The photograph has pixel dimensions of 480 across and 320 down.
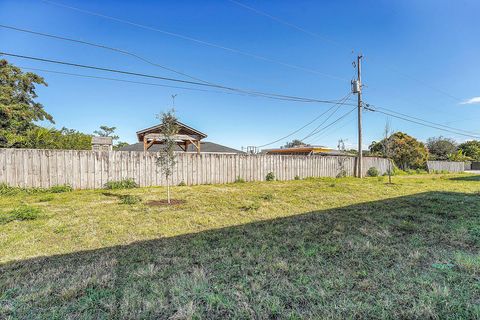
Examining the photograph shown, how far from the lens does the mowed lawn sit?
5.90ft

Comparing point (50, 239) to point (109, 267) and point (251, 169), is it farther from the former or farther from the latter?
point (251, 169)

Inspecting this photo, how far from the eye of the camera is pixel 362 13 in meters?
9.53

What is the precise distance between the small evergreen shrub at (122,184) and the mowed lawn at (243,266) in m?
4.30

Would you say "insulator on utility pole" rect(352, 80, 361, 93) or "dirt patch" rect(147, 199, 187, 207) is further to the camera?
"insulator on utility pole" rect(352, 80, 361, 93)

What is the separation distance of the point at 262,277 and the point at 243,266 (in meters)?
0.33

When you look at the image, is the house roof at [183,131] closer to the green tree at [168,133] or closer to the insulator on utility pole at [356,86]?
the green tree at [168,133]

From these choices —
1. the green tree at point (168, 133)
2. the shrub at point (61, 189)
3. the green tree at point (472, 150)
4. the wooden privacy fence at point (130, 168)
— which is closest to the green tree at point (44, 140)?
the wooden privacy fence at point (130, 168)

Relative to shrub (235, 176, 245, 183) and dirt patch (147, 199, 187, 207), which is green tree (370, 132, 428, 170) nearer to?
shrub (235, 176, 245, 183)

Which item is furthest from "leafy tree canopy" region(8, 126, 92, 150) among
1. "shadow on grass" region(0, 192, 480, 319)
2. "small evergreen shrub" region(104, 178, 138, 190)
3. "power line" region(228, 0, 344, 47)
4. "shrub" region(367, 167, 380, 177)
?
"shrub" region(367, 167, 380, 177)

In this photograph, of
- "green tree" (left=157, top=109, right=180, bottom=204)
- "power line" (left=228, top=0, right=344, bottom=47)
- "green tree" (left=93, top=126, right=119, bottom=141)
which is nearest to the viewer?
"green tree" (left=157, top=109, right=180, bottom=204)

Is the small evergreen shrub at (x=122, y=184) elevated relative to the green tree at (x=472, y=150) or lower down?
lower down

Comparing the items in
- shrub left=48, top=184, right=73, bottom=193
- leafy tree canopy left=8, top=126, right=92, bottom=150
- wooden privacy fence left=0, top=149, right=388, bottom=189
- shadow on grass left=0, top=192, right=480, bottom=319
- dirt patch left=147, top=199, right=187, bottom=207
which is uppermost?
leafy tree canopy left=8, top=126, right=92, bottom=150

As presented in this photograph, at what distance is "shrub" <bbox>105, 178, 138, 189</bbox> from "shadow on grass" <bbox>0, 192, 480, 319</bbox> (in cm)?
682

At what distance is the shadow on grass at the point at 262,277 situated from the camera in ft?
5.83
